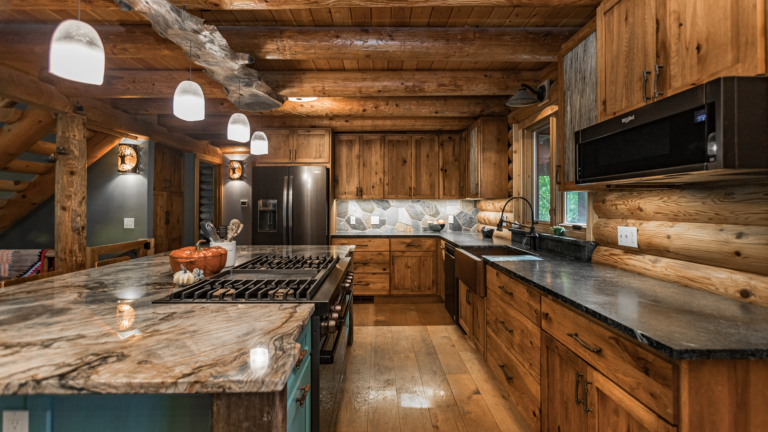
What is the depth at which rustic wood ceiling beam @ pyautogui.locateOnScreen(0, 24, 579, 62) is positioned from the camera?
8.07 feet

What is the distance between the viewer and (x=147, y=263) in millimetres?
2145

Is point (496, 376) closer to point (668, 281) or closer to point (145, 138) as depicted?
point (668, 281)

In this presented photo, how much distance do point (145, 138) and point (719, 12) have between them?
5.34 meters

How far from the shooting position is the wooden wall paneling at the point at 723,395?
90cm

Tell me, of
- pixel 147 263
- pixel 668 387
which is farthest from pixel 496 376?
pixel 147 263

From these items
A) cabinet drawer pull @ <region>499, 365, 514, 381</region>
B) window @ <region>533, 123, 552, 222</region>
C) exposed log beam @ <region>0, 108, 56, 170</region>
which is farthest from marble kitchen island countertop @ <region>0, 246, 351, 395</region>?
exposed log beam @ <region>0, 108, 56, 170</region>

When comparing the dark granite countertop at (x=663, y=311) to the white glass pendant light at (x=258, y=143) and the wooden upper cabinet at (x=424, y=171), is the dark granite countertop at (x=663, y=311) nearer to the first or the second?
the white glass pendant light at (x=258, y=143)

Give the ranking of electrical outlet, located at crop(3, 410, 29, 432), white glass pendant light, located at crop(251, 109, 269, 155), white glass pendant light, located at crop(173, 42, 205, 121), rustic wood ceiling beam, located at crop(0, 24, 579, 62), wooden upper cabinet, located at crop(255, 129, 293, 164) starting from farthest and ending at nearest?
wooden upper cabinet, located at crop(255, 129, 293, 164), white glass pendant light, located at crop(251, 109, 269, 155), rustic wood ceiling beam, located at crop(0, 24, 579, 62), white glass pendant light, located at crop(173, 42, 205, 121), electrical outlet, located at crop(3, 410, 29, 432)

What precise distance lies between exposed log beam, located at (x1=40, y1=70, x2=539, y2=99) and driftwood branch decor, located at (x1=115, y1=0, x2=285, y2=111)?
35cm

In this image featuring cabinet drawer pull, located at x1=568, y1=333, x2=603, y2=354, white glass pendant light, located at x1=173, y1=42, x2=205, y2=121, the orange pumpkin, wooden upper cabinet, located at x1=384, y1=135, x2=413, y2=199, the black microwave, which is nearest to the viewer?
the black microwave

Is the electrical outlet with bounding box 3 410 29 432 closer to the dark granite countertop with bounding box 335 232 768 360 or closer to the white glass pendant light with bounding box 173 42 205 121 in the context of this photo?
the white glass pendant light with bounding box 173 42 205 121

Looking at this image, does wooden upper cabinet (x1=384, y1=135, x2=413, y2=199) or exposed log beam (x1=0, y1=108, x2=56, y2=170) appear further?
wooden upper cabinet (x1=384, y1=135, x2=413, y2=199)

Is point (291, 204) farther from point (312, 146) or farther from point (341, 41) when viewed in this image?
point (341, 41)

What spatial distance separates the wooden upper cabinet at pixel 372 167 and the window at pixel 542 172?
86.8 inches
